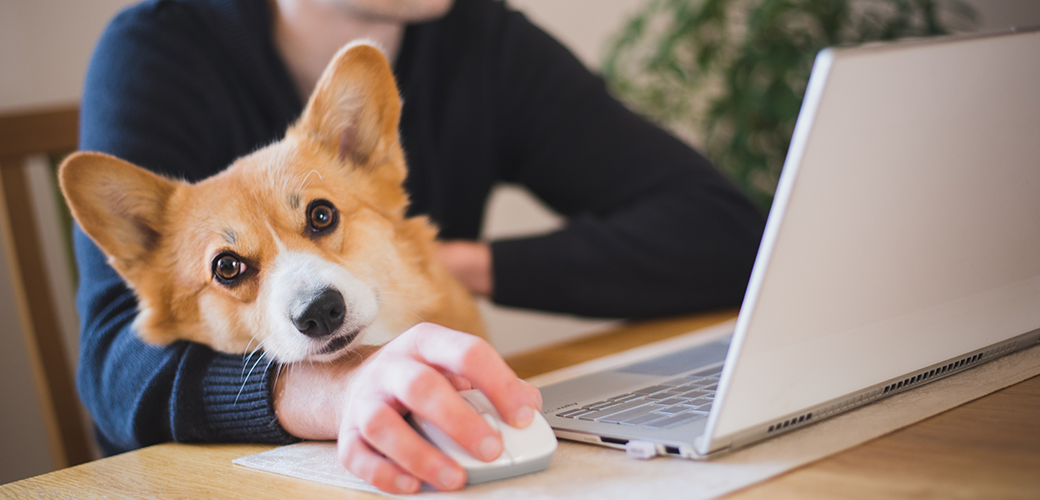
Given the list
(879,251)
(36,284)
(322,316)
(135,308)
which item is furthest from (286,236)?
(36,284)

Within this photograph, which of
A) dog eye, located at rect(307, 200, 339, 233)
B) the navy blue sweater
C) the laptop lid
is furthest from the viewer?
the navy blue sweater

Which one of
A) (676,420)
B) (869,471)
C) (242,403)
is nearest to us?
(869,471)

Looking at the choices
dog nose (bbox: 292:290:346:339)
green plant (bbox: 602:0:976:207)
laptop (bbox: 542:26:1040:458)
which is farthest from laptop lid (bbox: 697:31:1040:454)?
green plant (bbox: 602:0:976:207)

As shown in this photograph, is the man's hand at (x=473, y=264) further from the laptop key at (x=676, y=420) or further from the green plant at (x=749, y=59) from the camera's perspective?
the green plant at (x=749, y=59)

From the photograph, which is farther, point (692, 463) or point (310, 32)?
point (310, 32)

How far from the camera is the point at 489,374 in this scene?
536mm

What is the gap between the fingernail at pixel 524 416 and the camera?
540 mm

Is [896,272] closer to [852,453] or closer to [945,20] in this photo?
[852,453]

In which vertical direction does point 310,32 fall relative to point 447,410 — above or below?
above

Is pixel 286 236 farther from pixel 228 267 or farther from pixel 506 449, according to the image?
pixel 506 449

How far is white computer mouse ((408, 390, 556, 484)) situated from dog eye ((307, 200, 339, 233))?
1.03ft

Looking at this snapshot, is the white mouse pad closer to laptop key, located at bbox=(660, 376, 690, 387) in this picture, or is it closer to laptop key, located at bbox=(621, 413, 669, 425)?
laptop key, located at bbox=(621, 413, 669, 425)

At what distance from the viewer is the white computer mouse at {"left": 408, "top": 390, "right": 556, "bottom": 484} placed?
1.74ft

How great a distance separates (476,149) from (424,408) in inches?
38.5
